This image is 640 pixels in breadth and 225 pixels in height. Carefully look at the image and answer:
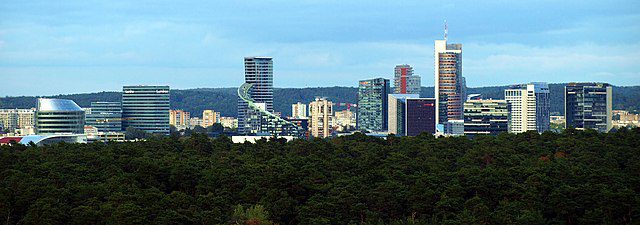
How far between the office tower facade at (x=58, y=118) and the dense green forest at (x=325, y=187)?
277 feet

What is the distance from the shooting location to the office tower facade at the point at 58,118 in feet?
497

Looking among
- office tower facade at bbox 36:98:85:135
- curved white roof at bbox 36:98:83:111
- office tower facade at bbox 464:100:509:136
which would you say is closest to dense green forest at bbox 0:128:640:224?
office tower facade at bbox 36:98:85:135

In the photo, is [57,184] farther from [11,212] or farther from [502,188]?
[502,188]

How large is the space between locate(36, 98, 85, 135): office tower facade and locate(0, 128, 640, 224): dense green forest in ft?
277

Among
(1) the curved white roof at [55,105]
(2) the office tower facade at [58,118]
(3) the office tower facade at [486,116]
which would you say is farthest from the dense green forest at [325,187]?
(3) the office tower facade at [486,116]

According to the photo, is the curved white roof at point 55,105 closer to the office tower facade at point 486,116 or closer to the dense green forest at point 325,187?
the office tower facade at point 486,116

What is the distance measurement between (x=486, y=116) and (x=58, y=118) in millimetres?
75721

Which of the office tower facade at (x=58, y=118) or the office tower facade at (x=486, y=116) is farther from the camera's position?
the office tower facade at (x=486, y=116)

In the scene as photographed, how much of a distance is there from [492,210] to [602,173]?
767 centimetres

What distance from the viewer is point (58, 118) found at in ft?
504

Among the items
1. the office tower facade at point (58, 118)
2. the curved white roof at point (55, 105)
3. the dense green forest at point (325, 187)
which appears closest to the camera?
the dense green forest at point (325, 187)

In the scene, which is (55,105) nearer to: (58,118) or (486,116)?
(58,118)

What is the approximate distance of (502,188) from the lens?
51344mm

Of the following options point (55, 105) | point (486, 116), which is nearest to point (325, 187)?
point (55, 105)
